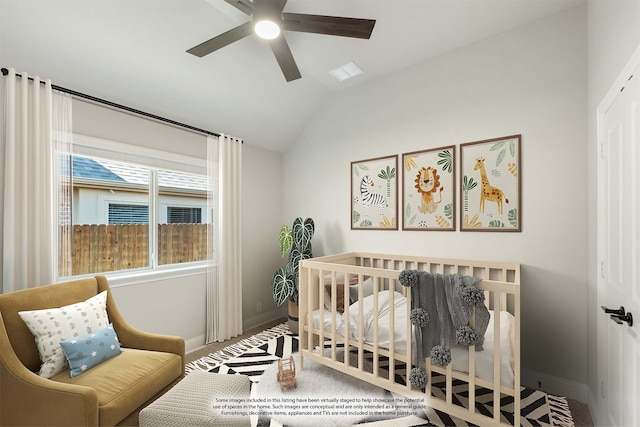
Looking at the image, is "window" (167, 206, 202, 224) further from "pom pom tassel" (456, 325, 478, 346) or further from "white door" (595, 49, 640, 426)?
"white door" (595, 49, 640, 426)

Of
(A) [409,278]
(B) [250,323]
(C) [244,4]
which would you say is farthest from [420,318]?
(B) [250,323]

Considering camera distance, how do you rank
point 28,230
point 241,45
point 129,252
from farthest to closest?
point 129,252 < point 241,45 < point 28,230

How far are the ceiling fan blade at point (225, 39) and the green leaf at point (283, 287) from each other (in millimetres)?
2321

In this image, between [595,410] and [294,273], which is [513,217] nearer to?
[595,410]

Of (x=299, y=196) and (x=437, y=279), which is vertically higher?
(x=299, y=196)

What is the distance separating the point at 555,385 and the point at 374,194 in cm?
213

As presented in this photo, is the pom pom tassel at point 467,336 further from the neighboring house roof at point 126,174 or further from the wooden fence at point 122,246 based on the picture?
the neighboring house roof at point 126,174

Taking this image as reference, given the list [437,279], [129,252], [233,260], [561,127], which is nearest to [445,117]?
[561,127]

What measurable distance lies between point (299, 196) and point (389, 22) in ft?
7.22

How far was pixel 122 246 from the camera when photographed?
257 centimetres

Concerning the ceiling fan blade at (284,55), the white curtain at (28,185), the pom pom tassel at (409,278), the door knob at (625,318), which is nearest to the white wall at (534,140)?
the door knob at (625,318)

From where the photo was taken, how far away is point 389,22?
221 cm

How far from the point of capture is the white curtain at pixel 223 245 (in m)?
3.08

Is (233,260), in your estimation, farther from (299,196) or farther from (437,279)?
(437,279)
